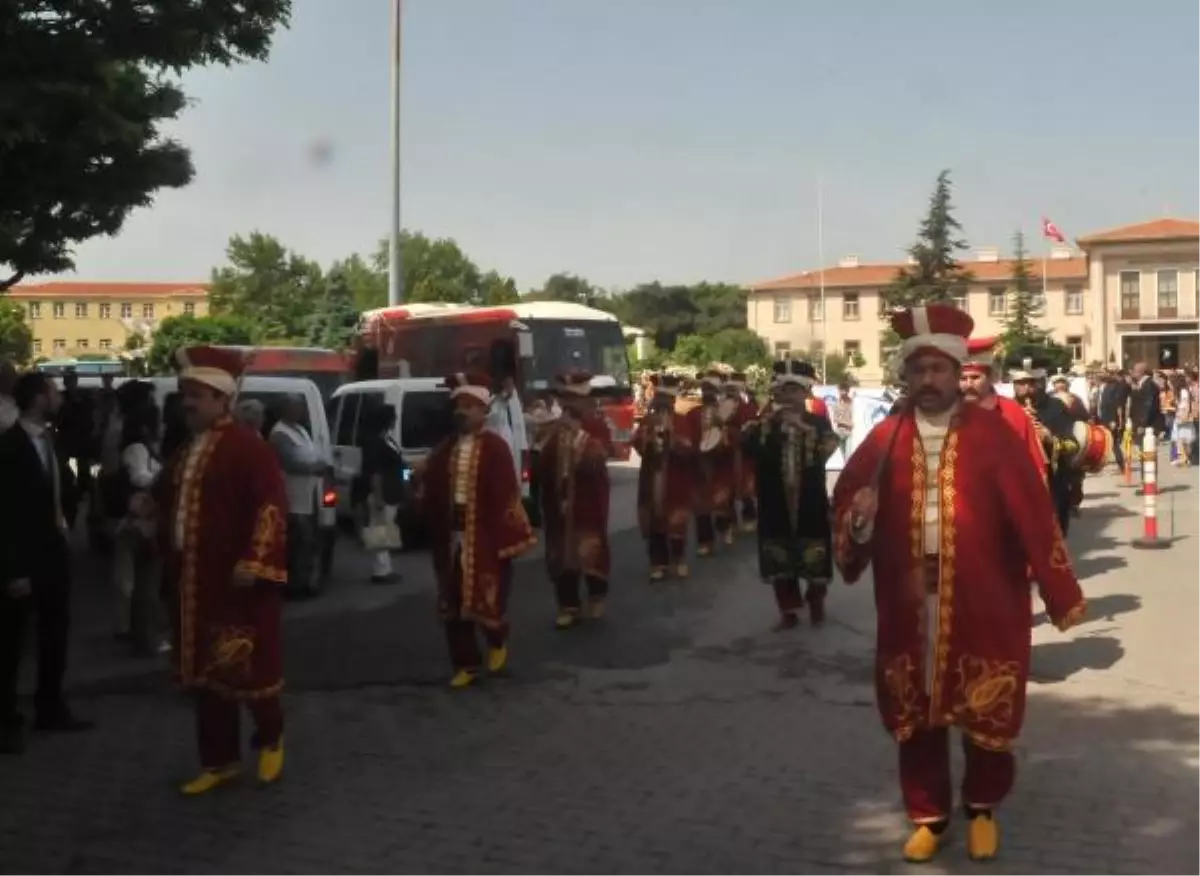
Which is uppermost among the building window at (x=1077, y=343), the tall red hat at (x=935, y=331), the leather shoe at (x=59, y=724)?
the building window at (x=1077, y=343)

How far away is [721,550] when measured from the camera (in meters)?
15.8

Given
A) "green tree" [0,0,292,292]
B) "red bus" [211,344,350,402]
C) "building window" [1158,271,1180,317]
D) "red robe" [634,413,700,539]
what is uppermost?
"building window" [1158,271,1180,317]

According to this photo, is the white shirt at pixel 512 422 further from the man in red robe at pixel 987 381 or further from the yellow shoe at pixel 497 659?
the man in red robe at pixel 987 381

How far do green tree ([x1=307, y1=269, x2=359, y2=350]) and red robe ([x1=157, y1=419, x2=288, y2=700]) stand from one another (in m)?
46.4

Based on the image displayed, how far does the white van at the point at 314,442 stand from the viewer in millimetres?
12617

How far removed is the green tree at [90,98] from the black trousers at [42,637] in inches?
136

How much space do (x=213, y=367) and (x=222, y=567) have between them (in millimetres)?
882

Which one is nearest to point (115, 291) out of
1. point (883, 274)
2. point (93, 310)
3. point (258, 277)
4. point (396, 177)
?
point (93, 310)

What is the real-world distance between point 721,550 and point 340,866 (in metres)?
10.4

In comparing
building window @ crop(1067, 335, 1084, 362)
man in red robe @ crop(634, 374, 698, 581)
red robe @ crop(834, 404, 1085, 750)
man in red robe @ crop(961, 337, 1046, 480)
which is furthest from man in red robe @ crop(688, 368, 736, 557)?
building window @ crop(1067, 335, 1084, 362)

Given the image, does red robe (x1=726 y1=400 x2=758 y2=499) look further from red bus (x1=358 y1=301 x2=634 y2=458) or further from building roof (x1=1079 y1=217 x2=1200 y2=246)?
building roof (x1=1079 y1=217 x2=1200 y2=246)

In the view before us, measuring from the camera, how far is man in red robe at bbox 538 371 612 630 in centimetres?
1082

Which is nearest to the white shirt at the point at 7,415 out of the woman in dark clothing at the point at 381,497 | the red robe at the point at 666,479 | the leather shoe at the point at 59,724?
the leather shoe at the point at 59,724

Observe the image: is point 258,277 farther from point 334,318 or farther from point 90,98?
point 90,98
